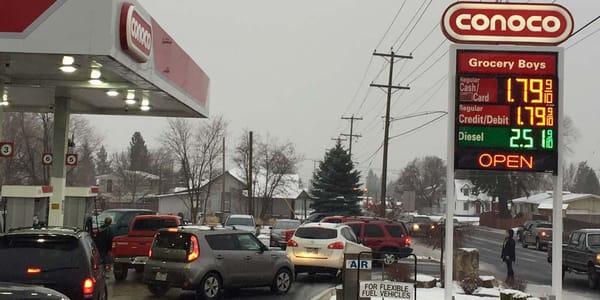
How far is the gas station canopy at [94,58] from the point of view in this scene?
11960 mm

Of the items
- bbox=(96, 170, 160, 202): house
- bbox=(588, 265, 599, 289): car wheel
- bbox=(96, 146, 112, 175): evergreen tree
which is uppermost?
bbox=(96, 146, 112, 175): evergreen tree

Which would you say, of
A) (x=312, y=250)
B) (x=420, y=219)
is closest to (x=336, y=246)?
(x=312, y=250)

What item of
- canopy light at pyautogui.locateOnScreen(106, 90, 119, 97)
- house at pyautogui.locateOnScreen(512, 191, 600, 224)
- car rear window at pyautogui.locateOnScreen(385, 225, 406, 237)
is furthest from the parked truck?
house at pyautogui.locateOnScreen(512, 191, 600, 224)

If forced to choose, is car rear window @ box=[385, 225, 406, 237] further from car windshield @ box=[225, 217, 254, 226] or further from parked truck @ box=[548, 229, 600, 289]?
car windshield @ box=[225, 217, 254, 226]

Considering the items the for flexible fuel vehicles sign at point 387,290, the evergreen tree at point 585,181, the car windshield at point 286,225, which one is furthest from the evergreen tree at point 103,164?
the for flexible fuel vehicles sign at point 387,290

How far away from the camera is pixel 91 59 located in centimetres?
1277

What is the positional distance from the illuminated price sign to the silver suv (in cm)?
599

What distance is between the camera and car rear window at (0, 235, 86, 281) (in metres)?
8.13

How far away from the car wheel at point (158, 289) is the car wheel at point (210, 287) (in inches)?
30.1

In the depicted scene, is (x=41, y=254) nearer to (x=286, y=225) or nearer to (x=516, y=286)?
(x=516, y=286)

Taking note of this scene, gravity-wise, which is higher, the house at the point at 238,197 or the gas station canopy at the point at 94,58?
the gas station canopy at the point at 94,58

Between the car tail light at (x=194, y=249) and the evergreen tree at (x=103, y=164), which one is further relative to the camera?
the evergreen tree at (x=103, y=164)

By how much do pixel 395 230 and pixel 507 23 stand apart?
14.7 metres

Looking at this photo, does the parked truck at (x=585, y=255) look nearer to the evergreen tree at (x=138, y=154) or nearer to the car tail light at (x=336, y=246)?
the car tail light at (x=336, y=246)
